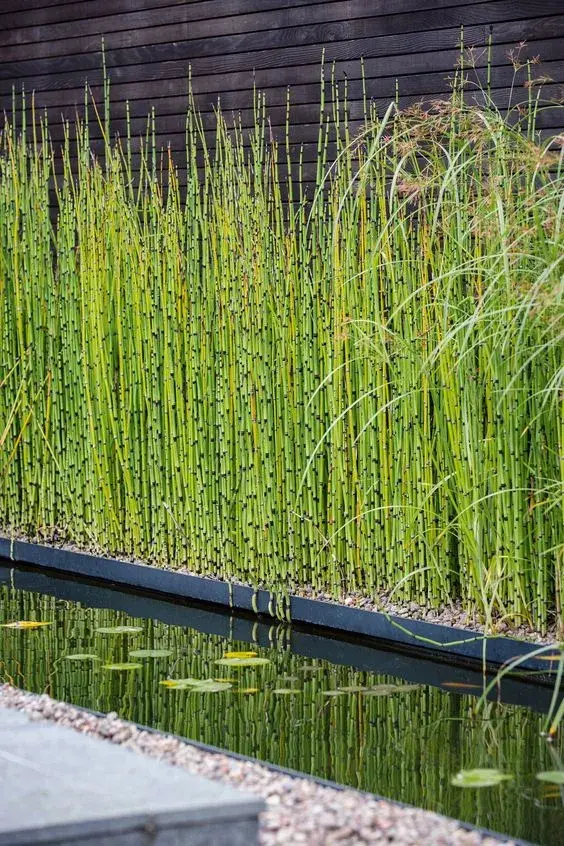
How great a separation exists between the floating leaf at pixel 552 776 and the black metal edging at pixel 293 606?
1.77 feet

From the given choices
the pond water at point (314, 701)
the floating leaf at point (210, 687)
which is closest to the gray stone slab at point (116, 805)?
the pond water at point (314, 701)

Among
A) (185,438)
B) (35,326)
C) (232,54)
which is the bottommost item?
(185,438)

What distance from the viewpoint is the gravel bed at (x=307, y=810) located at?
4.81 feet

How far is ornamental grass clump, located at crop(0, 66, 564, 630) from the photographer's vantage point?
8.18 feet

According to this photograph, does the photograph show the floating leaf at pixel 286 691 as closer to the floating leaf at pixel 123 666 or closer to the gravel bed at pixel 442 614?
the floating leaf at pixel 123 666

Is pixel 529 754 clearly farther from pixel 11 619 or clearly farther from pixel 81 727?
pixel 11 619

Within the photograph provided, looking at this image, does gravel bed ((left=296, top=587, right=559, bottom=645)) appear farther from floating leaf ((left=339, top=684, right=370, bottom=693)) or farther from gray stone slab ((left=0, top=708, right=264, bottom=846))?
gray stone slab ((left=0, top=708, right=264, bottom=846))

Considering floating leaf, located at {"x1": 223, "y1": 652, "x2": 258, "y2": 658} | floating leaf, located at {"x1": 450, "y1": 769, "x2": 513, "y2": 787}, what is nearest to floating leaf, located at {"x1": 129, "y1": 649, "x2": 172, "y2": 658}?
floating leaf, located at {"x1": 223, "y1": 652, "x2": 258, "y2": 658}

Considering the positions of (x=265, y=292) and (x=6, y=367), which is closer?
(x=265, y=292)

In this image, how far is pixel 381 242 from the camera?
9.20 ft

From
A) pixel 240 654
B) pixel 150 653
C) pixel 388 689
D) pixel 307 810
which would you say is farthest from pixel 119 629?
pixel 307 810

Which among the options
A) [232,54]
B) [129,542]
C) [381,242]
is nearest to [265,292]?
[381,242]

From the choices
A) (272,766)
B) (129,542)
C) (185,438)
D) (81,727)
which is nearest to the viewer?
(272,766)

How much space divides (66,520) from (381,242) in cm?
140
